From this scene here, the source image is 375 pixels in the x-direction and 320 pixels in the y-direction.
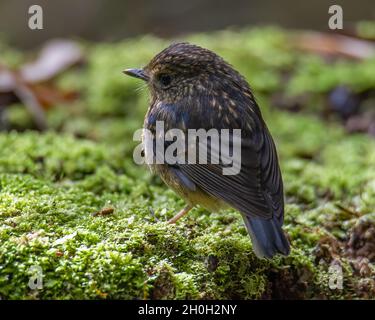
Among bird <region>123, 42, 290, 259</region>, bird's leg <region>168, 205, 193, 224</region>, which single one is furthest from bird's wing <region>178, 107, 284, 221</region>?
bird's leg <region>168, 205, 193, 224</region>

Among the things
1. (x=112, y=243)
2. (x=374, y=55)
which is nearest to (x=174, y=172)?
(x=112, y=243)

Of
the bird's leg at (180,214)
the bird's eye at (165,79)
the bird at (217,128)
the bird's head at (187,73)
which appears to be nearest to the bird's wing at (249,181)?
the bird at (217,128)

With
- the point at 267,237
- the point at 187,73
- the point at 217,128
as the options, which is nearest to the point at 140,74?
the point at 187,73

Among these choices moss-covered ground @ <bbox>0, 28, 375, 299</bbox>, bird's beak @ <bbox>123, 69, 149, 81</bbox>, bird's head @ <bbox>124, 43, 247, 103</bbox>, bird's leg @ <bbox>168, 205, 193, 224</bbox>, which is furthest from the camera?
bird's beak @ <bbox>123, 69, 149, 81</bbox>

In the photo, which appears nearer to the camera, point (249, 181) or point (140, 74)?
point (249, 181)

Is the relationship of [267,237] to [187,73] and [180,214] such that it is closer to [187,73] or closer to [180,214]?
[180,214]

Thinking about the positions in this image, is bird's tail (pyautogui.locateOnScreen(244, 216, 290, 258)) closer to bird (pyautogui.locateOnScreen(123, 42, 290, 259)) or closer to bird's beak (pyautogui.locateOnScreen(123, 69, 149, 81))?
bird (pyautogui.locateOnScreen(123, 42, 290, 259))

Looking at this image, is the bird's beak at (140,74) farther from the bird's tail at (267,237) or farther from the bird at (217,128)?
the bird's tail at (267,237)
